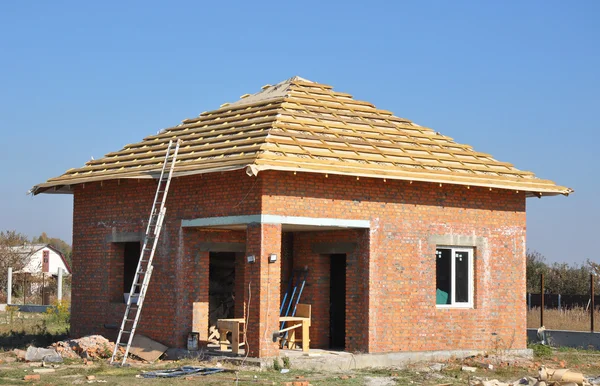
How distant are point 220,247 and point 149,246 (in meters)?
1.59

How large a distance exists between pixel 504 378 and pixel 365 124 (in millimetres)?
6782

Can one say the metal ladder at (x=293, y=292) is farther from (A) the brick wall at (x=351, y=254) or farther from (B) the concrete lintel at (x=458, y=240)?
(B) the concrete lintel at (x=458, y=240)

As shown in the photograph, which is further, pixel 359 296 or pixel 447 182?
pixel 447 182

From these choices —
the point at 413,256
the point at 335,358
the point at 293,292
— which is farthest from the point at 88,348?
the point at 413,256

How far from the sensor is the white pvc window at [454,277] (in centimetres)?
1953

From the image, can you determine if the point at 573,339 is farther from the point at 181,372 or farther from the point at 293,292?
the point at 181,372

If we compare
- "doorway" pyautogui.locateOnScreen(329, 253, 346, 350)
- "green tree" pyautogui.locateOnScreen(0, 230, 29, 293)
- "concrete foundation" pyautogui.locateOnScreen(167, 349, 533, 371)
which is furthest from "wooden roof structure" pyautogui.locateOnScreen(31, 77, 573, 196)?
"green tree" pyautogui.locateOnScreen(0, 230, 29, 293)

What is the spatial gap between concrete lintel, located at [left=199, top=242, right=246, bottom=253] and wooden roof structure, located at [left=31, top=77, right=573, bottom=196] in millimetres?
1824

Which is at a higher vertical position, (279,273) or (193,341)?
(279,273)

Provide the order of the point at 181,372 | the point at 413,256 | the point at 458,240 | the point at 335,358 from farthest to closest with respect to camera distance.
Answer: the point at 458,240 → the point at 413,256 → the point at 335,358 → the point at 181,372

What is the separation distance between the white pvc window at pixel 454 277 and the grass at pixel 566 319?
26.7 feet

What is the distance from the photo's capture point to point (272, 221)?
55.8 ft

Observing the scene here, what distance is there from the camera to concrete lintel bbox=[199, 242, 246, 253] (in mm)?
19000

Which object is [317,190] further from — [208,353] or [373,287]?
[208,353]
